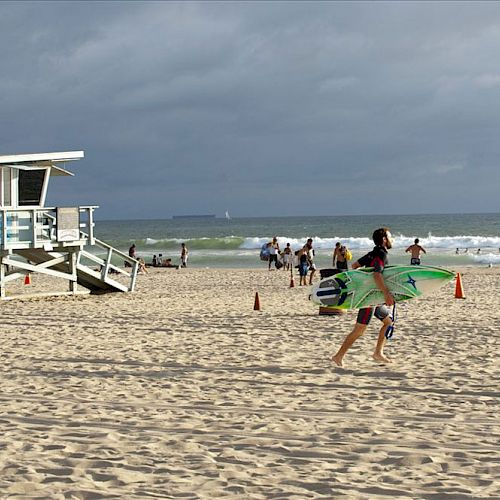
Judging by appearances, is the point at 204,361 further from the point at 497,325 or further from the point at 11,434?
the point at 497,325

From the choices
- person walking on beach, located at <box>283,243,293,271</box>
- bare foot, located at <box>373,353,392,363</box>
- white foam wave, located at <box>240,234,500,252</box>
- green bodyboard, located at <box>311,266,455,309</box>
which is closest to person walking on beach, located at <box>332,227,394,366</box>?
green bodyboard, located at <box>311,266,455,309</box>

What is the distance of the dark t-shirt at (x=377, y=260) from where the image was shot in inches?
365

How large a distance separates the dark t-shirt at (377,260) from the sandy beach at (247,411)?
127 cm

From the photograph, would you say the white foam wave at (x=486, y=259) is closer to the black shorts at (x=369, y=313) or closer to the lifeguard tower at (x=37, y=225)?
the lifeguard tower at (x=37, y=225)

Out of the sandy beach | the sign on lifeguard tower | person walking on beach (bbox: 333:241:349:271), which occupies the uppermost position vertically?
the sign on lifeguard tower

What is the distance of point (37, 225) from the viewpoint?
771 inches

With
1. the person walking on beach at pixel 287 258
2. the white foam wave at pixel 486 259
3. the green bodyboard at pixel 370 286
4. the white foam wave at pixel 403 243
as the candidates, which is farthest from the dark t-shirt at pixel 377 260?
the white foam wave at pixel 403 243

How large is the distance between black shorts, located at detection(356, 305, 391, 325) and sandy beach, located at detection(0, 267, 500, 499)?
0.62 meters

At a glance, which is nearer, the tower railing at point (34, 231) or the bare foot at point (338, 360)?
the bare foot at point (338, 360)

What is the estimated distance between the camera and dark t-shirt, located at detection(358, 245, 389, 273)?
9281 mm

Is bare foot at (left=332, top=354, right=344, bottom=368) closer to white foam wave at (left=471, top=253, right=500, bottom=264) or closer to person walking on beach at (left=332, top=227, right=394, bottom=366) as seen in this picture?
person walking on beach at (left=332, top=227, right=394, bottom=366)

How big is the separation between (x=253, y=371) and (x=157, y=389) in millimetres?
1473

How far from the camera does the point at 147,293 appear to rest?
76.9 ft

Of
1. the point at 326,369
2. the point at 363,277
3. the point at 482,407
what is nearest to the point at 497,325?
the point at 363,277
